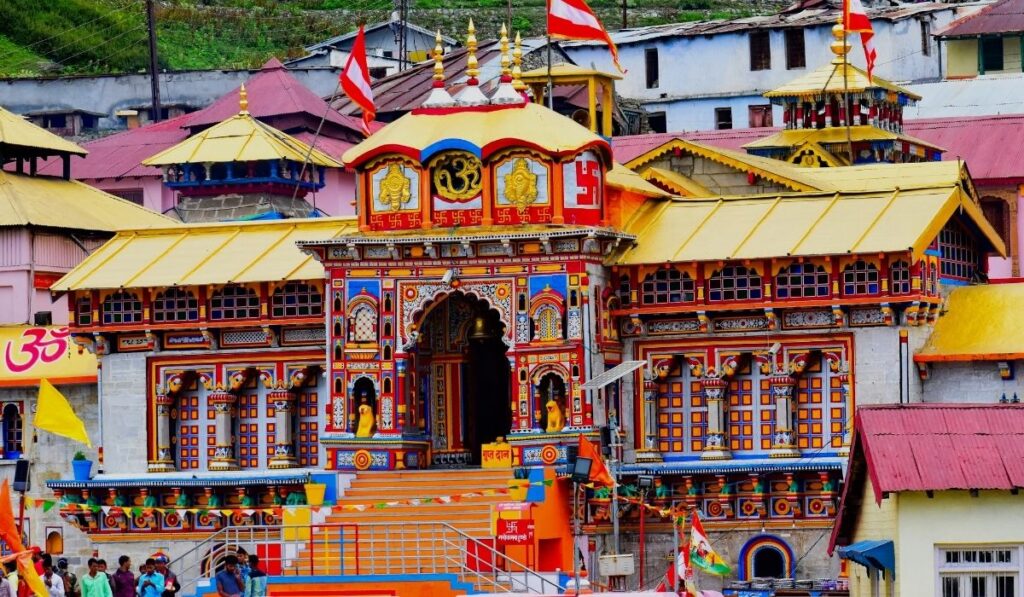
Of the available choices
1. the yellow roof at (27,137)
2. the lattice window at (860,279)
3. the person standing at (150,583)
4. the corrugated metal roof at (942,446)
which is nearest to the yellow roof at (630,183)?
the lattice window at (860,279)

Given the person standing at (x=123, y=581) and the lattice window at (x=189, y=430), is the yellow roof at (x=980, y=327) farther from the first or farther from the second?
the person standing at (x=123, y=581)

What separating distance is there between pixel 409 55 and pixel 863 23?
42.4 meters

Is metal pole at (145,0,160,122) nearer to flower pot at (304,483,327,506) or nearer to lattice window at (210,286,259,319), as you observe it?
lattice window at (210,286,259,319)

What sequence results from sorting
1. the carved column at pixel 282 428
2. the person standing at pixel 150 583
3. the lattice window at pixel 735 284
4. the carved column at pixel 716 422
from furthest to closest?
1. the carved column at pixel 282 428
2. the carved column at pixel 716 422
3. the lattice window at pixel 735 284
4. the person standing at pixel 150 583

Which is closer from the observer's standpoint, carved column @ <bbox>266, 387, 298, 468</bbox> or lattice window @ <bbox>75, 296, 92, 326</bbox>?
carved column @ <bbox>266, 387, 298, 468</bbox>

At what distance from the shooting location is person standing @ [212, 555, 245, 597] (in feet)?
180

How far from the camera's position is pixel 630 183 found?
63.4 metres

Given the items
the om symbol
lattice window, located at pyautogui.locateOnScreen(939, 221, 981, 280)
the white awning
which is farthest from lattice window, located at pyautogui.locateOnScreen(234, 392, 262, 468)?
lattice window, located at pyautogui.locateOnScreen(939, 221, 981, 280)

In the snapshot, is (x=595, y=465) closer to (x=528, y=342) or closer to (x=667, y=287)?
(x=528, y=342)

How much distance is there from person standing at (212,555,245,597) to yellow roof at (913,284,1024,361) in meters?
13.3

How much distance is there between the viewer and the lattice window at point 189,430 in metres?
65.7

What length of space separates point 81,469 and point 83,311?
313 centimetres

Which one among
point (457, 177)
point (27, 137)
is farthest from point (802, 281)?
point (27, 137)

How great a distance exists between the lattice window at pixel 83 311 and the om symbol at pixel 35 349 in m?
2.14
